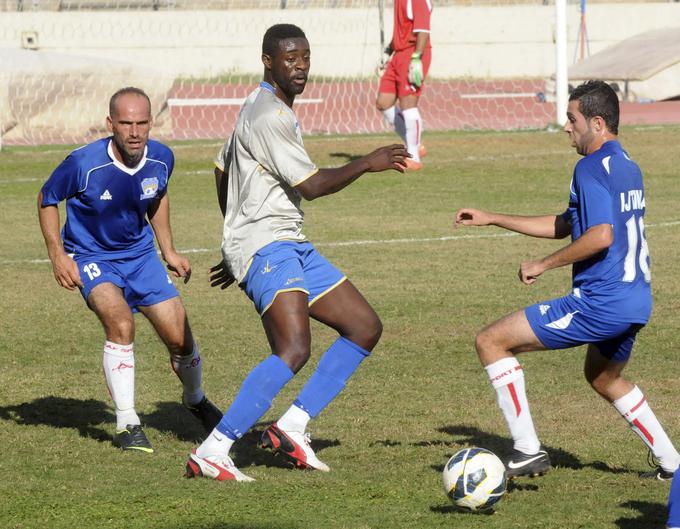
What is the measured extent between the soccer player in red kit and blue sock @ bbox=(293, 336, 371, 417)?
11022 millimetres

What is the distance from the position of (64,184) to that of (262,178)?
117cm

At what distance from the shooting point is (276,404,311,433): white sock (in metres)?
6.04

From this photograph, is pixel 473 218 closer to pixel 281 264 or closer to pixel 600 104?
pixel 600 104

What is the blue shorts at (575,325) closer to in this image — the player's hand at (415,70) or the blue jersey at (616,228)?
the blue jersey at (616,228)

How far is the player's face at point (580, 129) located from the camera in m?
5.70

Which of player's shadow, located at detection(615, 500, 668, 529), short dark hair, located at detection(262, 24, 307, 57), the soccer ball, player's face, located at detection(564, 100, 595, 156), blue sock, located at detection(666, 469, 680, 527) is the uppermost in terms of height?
short dark hair, located at detection(262, 24, 307, 57)

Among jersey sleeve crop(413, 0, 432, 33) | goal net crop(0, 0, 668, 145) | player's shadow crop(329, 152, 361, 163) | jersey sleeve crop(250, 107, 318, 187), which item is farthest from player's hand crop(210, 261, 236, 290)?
goal net crop(0, 0, 668, 145)

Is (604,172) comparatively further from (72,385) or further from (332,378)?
(72,385)

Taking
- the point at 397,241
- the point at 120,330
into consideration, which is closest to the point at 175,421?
the point at 120,330

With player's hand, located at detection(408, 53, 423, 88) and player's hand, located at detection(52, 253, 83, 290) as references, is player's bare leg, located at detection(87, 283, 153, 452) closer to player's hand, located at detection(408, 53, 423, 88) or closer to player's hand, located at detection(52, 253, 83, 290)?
player's hand, located at detection(52, 253, 83, 290)

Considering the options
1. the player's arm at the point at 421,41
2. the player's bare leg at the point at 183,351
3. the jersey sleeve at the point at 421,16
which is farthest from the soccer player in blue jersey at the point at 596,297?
the jersey sleeve at the point at 421,16

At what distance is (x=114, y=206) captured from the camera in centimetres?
671

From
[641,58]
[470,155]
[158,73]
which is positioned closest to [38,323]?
[470,155]

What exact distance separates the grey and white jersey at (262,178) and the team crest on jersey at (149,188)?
2.46 feet
